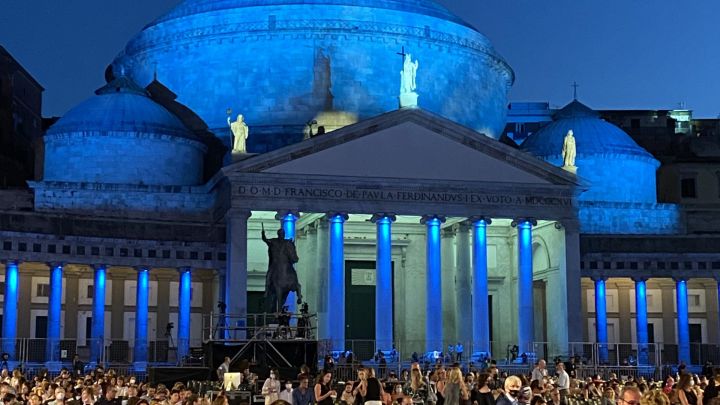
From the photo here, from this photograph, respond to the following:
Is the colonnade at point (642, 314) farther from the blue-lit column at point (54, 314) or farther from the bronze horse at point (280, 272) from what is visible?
the blue-lit column at point (54, 314)

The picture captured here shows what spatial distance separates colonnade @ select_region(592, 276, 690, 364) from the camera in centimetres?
7206

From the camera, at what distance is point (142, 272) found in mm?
67875

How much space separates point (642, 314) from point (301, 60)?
960 inches

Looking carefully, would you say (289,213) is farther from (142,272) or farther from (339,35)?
(339,35)

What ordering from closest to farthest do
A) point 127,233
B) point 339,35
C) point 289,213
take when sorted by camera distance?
point 289,213, point 127,233, point 339,35

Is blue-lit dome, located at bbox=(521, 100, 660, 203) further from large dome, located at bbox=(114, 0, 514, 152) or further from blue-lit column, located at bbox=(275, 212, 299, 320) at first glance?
blue-lit column, located at bbox=(275, 212, 299, 320)

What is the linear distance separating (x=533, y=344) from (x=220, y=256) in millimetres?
16726

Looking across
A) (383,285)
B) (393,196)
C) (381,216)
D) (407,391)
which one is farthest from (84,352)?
(407,391)

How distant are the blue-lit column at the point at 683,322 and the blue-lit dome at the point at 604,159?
817cm

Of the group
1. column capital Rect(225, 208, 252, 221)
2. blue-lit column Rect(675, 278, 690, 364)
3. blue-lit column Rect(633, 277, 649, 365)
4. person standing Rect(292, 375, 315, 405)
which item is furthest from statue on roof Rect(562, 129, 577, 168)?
person standing Rect(292, 375, 315, 405)

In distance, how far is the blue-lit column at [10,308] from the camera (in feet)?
204

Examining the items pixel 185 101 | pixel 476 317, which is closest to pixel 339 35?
pixel 185 101

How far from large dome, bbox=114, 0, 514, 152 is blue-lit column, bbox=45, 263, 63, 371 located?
1449 centimetres

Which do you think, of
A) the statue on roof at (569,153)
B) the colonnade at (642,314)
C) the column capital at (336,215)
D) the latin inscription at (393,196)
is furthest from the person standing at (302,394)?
the colonnade at (642,314)
